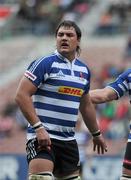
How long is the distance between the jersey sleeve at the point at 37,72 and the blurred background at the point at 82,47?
7494mm

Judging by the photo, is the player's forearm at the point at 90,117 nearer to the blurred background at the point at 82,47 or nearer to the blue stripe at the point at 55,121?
the blue stripe at the point at 55,121

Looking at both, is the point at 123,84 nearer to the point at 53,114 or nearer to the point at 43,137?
the point at 53,114

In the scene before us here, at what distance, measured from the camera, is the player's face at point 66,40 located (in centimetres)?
952

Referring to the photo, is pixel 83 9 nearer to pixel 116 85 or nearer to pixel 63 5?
pixel 63 5

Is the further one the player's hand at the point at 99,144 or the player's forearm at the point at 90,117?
the player's hand at the point at 99,144

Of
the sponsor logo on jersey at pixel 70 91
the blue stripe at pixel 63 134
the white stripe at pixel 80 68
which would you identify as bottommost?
the blue stripe at pixel 63 134

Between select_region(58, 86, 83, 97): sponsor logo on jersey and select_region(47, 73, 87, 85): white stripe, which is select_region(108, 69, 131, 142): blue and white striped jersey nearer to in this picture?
select_region(47, 73, 87, 85): white stripe

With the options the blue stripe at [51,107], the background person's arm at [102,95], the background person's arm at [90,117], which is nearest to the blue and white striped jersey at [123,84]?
the background person's arm at [102,95]

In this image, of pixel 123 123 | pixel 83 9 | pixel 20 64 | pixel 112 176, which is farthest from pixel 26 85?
pixel 83 9

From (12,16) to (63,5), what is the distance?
1940mm

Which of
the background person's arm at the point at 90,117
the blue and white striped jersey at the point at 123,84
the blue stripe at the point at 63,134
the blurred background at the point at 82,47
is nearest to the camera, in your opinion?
the blue stripe at the point at 63,134

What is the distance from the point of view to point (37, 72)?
930 cm

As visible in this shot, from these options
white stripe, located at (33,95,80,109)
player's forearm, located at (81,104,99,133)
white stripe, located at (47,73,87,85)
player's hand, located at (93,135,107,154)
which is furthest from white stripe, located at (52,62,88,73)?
player's hand, located at (93,135,107,154)

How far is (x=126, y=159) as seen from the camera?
1016 centimetres
